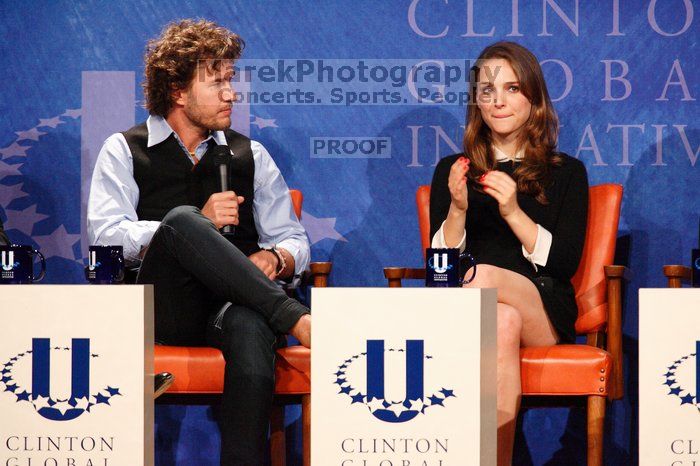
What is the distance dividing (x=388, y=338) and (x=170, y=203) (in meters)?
1.27

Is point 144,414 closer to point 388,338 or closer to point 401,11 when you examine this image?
point 388,338

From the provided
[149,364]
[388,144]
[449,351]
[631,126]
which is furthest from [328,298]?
[631,126]

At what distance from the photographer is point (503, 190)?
2859 mm

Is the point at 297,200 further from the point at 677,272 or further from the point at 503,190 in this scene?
the point at 677,272

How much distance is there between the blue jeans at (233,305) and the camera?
2383mm

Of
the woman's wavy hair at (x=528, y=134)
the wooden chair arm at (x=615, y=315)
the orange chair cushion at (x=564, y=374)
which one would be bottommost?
the orange chair cushion at (x=564, y=374)

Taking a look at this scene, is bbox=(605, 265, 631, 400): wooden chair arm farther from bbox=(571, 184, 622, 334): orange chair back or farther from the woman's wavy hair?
the woman's wavy hair

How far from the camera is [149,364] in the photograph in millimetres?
2162

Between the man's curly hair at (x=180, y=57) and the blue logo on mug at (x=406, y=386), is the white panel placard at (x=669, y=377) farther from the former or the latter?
the man's curly hair at (x=180, y=57)

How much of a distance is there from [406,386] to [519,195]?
3.79 ft

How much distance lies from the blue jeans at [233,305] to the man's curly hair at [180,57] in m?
0.80

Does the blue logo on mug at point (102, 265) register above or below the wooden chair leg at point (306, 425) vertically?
above

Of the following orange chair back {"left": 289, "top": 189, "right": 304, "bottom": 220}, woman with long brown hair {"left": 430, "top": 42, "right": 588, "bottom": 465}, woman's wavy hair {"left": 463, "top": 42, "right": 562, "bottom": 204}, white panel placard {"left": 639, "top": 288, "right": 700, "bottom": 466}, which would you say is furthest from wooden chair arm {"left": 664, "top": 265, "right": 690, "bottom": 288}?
orange chair back {"left": 289, "top": 189, "right": 304, "bottom": 220}

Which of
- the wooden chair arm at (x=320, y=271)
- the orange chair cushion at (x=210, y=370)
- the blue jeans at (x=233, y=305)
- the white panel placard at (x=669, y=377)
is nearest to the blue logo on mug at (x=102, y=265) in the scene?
the blue jeans at (x=233, y=305)
